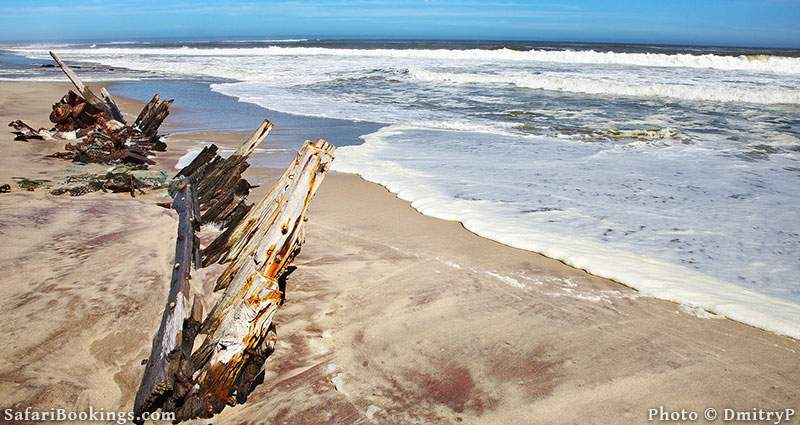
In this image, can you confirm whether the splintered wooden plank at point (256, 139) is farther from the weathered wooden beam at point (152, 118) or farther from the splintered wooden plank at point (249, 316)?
the weathered wooden beam at point (152, 118)

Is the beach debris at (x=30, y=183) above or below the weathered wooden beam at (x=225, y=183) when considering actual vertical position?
below

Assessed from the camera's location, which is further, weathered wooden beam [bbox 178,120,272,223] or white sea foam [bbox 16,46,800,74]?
white sea foam [bbox 16,46,800,74]

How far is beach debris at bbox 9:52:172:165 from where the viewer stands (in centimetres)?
730

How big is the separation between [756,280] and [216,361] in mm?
3813

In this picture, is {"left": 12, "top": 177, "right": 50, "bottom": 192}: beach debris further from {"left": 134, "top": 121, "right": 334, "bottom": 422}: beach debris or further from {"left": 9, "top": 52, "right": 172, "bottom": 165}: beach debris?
{"left": 134, "top": 121, "right": 334, "bottom": 422}: beach debris

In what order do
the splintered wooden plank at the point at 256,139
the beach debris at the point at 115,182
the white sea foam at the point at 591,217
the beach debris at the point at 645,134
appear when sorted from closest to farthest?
the white sea foam at the point at 591,217, the splintered wooden plank at the point at 256,139, the beach debris at the point at 115,182, the beach debris at the point at 645,134

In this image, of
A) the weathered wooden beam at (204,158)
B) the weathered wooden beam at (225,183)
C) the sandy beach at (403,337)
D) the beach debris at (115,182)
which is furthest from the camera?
the weathered wooden beam at (204,158)

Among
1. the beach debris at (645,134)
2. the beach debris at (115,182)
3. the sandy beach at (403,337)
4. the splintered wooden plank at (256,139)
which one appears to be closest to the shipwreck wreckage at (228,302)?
the sandy beach at (403,337)

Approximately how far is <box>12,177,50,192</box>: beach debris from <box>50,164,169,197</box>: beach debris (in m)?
0.21

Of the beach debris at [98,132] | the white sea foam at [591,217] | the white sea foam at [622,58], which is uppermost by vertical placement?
the white sea foam at [622,58]

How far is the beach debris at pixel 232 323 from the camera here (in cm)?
241

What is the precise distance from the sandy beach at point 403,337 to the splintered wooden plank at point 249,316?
12cm

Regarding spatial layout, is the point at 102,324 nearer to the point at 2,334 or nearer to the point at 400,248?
the point at 2,334

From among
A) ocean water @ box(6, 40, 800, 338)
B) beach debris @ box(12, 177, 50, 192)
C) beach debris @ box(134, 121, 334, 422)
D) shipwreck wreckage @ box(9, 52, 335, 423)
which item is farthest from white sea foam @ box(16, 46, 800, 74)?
beach debris @ box(12, 177, 50, 192)
